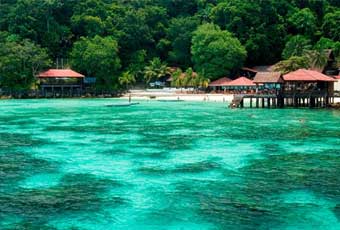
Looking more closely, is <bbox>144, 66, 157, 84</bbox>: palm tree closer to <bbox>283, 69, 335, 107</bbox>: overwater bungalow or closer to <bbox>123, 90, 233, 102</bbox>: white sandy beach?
<bbox>123, 90, 233, 102</bbox>: white sandy beach

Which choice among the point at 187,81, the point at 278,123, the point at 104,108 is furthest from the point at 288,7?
the point at 278,123

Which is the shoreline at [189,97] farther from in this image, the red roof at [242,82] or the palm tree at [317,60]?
the palm tree at [317,60]

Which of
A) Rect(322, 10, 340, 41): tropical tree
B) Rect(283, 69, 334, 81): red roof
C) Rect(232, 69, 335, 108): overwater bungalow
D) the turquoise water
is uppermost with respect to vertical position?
Rect(322, 10, 340, 41): tropical tree

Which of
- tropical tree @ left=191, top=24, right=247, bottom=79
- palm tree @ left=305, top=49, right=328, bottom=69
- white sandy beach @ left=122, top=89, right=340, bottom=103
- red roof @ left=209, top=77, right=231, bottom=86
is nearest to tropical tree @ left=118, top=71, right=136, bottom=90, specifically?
white sandy beach @ left=122, top=89, right=340, bottom=103

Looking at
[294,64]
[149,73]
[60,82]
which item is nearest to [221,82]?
[149,73]

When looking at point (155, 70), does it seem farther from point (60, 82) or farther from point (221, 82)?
point (60, 82)

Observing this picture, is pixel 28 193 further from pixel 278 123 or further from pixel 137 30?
pixel 137 30
